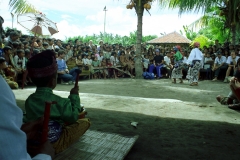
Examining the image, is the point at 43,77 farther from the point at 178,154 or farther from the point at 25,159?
the point at 178,154

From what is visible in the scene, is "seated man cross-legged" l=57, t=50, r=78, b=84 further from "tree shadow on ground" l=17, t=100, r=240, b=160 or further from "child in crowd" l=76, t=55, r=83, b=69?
"tree shadow on ground" l=17, t=100, r=240, b=160

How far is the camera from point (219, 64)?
41.1 feet

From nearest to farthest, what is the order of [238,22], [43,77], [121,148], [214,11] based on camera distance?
[43,77], [121,148], [238,22], [214,11]

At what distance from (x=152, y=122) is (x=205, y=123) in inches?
35.1

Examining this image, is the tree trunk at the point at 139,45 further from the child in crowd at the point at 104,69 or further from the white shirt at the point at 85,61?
the white shirt at the point at 85,61

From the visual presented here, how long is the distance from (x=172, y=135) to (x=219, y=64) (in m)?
9.83

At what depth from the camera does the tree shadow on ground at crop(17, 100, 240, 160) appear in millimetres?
3080

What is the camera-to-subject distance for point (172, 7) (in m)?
12.5

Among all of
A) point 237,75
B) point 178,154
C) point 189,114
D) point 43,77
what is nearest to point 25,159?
point 43,77

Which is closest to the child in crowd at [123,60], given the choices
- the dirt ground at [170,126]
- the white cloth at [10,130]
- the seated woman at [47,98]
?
the dirt ground at [170,126]

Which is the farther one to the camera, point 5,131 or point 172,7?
point 172,7

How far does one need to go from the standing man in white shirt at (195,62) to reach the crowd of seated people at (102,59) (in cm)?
227

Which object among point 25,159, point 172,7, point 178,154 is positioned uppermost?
point 172,7

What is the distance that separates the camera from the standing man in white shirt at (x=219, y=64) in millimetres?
12391
